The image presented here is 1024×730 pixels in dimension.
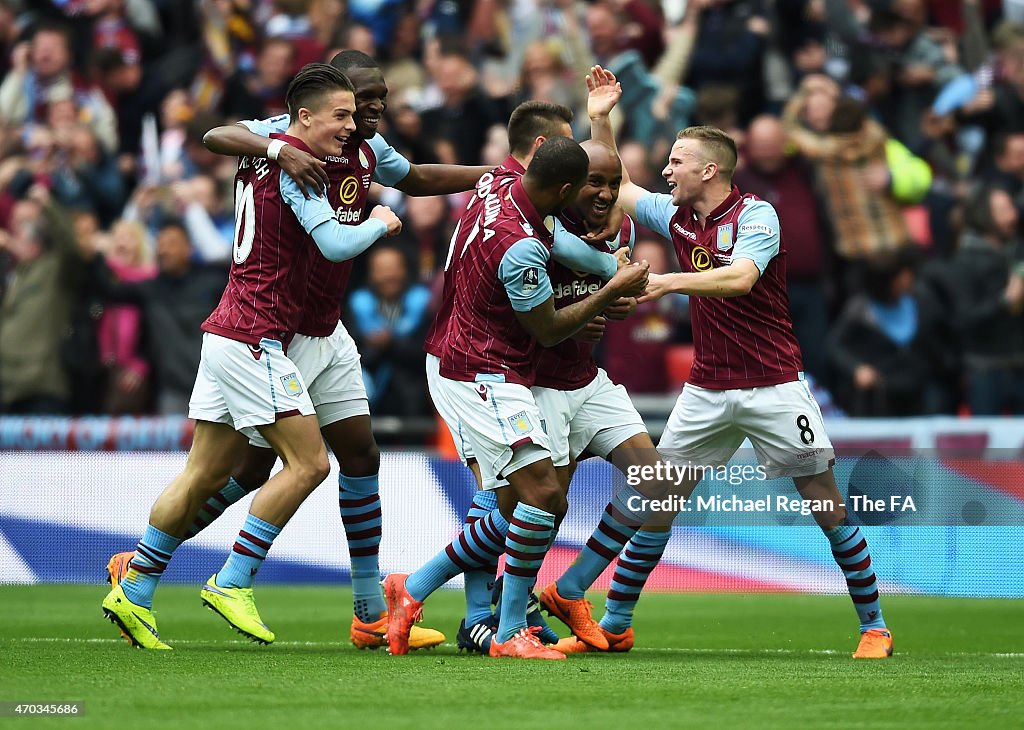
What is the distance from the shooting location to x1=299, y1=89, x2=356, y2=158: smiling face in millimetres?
7426

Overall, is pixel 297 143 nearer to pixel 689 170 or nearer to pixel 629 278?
pixel 629 278

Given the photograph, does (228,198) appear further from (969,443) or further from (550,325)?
(550,325)

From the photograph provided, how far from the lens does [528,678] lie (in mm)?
6254

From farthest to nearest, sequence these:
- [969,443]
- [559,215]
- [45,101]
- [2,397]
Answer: [45,101], [2,397], [969,443], [559,215]

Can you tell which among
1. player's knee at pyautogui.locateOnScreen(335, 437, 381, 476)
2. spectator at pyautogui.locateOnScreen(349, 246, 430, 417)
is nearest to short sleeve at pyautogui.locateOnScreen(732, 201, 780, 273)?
player's knee at pyautogui.locateOnScreen(335, 437, 381, 476)

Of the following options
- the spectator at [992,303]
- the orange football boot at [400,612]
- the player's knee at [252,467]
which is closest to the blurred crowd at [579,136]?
the spectator at [992,303]

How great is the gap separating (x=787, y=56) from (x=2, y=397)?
25.4 feet

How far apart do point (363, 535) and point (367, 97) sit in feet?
7.12

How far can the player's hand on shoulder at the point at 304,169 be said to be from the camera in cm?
727

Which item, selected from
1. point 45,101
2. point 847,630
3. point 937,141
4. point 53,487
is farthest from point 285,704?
point 45,101

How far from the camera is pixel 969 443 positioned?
11.3 metres

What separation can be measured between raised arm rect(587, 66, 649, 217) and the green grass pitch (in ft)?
7.60

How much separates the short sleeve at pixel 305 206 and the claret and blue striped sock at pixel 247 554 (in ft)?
4.66

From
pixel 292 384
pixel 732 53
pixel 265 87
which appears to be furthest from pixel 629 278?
pixel 265 87
